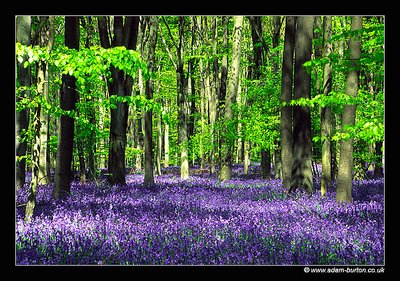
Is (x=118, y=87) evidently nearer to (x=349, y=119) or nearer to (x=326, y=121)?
(x=326, y=121)

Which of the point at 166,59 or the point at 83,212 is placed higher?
the point at 166,59

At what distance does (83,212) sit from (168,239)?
2863 mm

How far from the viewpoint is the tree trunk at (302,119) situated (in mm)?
12367

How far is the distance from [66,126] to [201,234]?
5668 mm

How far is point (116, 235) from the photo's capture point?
665 cm

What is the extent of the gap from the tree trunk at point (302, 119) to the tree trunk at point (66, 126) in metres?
6.13

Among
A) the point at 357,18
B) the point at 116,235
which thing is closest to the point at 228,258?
the point at 116,235

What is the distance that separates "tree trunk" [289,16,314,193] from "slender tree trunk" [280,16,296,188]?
1.60m

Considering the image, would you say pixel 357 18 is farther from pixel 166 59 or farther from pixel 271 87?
pixel 166 59

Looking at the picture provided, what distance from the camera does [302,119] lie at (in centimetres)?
1277

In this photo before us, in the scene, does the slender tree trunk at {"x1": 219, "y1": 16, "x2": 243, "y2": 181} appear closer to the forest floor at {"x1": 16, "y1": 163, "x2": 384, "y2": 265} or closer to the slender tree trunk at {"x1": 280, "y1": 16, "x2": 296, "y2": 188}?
the slender tree trunk at {"x1": 280, "y1": 16, "x2": 296, "y2": 188}

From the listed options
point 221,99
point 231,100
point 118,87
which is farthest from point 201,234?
point 221,99
